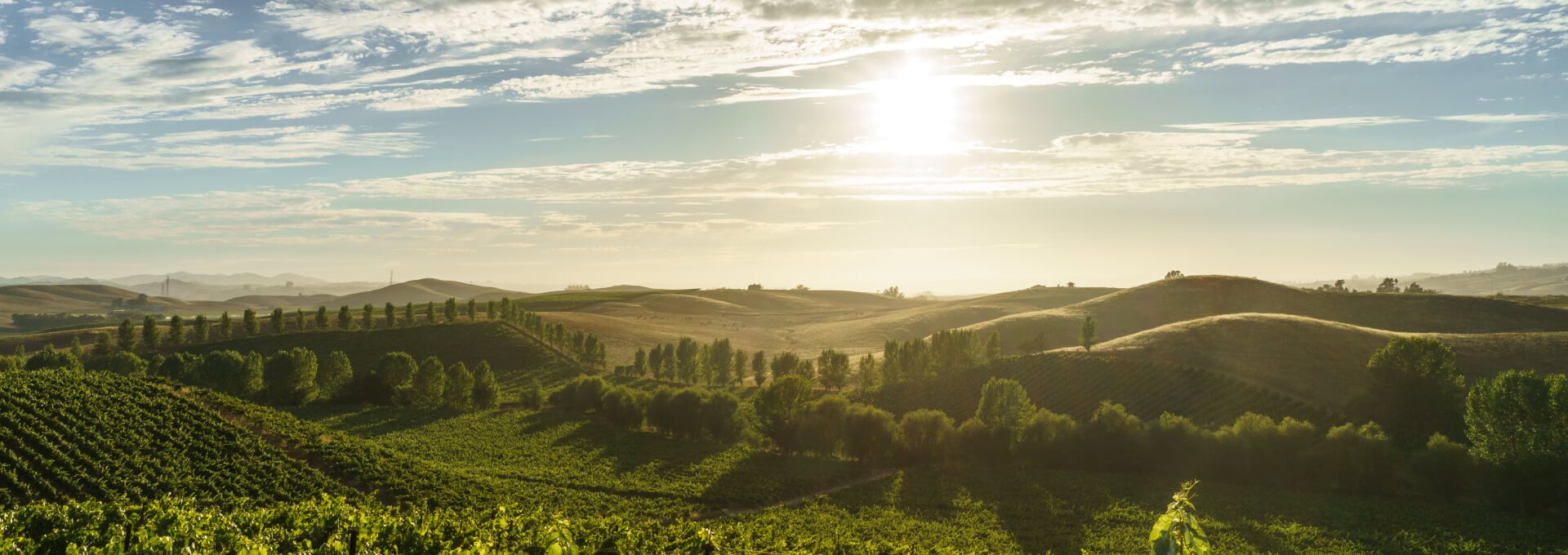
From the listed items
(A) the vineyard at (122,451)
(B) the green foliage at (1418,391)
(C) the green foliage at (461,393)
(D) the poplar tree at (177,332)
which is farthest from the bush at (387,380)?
(B) the green foliage at (1418,391)

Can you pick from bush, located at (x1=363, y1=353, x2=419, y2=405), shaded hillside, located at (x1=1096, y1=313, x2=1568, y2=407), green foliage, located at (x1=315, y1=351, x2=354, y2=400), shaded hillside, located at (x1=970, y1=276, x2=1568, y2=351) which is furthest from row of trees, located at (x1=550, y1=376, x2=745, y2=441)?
shaded hillside, located at (x1=970, y1=276, x2=1568, y2=351)

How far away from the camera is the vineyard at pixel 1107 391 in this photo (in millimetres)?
96750

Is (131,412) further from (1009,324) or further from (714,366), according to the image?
(1009,324)

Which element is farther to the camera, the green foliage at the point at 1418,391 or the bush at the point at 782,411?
the bush at the point at 782,411

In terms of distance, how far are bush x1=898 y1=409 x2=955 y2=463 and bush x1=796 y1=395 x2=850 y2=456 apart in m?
8.16

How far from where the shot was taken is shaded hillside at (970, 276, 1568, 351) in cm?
15112

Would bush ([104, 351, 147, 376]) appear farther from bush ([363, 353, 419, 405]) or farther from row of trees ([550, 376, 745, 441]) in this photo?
row of trees ([550, 376, 745, 441])

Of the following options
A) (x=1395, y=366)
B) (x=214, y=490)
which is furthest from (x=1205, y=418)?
(x=214, y=490)

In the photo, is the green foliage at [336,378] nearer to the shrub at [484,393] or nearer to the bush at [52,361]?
the shrub at [484,393]

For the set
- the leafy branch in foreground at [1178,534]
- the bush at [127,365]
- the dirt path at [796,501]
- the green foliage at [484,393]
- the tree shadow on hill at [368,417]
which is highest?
the leafy branch in foreground at [1178,534]

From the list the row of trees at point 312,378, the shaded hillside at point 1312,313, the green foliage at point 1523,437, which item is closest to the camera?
the green foliage at point 1523,437

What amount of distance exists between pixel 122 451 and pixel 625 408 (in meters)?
60.6

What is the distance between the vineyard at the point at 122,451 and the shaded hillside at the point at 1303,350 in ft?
375

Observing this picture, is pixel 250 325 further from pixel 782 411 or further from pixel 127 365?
pixel 782 411
